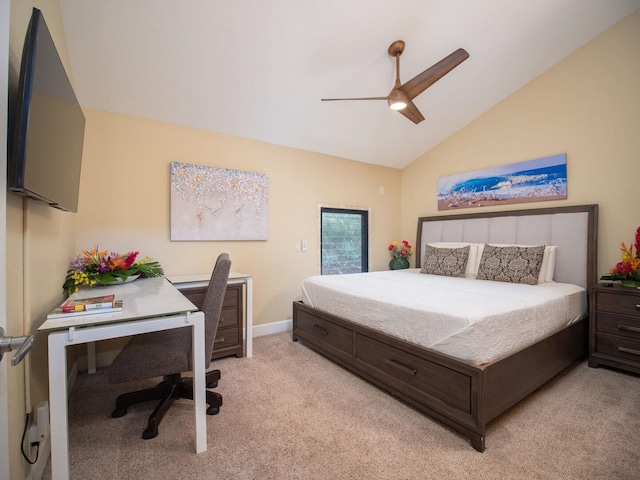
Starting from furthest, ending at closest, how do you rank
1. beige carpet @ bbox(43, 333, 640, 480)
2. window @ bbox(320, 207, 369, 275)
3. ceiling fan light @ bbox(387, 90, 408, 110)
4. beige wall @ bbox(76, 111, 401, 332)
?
window @ bbox(320, 207, 369, 275) < beige wall @ bbox(76, 111, 401, 332) < ceiling fan light @ bbox(387, 90, 408, 110) < beige carpet @ bbox(43, 333, 640, 480)

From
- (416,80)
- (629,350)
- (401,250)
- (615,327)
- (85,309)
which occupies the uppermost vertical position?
(416,80)

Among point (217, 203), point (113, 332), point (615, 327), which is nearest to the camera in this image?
point (113, 332)

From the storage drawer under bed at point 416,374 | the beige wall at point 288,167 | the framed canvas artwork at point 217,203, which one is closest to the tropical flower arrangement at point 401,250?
the beige wall at point 288,167

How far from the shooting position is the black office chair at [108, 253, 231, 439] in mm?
1538

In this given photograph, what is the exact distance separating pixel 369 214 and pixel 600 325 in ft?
8.80

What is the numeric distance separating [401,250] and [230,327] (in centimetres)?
270

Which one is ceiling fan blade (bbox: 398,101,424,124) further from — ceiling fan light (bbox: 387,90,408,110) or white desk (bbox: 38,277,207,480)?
white desk (bbox: 38,277,207,480)

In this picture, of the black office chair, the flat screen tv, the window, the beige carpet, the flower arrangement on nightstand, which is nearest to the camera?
the flat screen tv

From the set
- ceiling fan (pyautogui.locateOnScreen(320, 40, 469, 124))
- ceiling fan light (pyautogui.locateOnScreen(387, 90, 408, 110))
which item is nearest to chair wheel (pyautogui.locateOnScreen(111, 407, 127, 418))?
ceiling fan (pyautogui.locateOnScreen(320, 40, 469, 124))

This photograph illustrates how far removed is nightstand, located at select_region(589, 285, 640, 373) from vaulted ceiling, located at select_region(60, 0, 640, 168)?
2381 millimetres

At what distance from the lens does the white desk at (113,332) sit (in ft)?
3.77

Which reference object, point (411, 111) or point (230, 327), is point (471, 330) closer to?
point (411, 111)

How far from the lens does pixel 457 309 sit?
1722mm

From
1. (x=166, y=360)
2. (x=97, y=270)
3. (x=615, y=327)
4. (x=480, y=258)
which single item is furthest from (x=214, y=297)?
(x=615, y=327)
